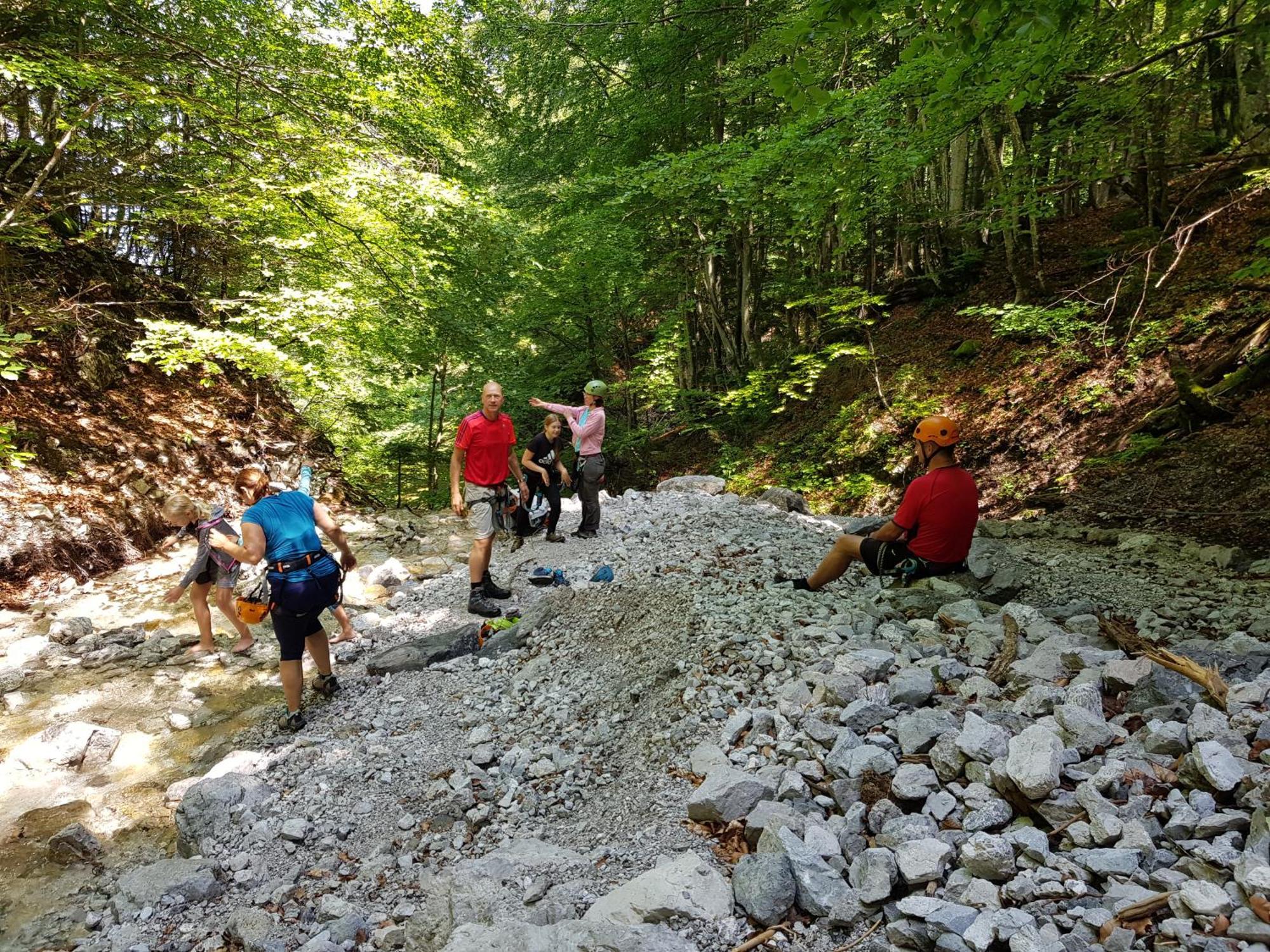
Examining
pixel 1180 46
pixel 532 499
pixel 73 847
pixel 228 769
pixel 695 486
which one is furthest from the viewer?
pixel 695 486

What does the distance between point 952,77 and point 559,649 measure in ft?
18.3

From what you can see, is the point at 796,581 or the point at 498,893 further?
the point at 796,581

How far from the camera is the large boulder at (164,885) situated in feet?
10.6

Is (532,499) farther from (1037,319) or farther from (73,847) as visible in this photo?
(1037,319)

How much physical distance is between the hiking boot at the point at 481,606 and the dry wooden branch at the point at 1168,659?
16.9 feet

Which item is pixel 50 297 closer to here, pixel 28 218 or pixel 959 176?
pixel 28 218

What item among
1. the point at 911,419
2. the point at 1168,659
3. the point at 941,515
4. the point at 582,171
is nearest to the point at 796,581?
the point at 941,515

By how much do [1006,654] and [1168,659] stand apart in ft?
2.37

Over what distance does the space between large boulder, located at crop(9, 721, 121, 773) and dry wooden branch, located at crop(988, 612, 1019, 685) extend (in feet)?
20.6

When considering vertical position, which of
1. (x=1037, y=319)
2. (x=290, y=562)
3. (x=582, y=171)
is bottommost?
(x=290, y=562)

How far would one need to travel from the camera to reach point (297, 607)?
4703 millimetres

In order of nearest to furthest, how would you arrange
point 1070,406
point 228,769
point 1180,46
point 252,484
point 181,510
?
point 1180,46 < point 228,769 < point 252,484 < point 181,510 < point 1070,406

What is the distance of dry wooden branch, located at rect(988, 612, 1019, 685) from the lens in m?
3.45

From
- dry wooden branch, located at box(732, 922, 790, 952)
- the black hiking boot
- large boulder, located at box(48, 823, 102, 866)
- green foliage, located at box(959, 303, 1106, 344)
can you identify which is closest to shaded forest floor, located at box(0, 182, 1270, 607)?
green foliage, located at box(959, 303, 1106, 344)
